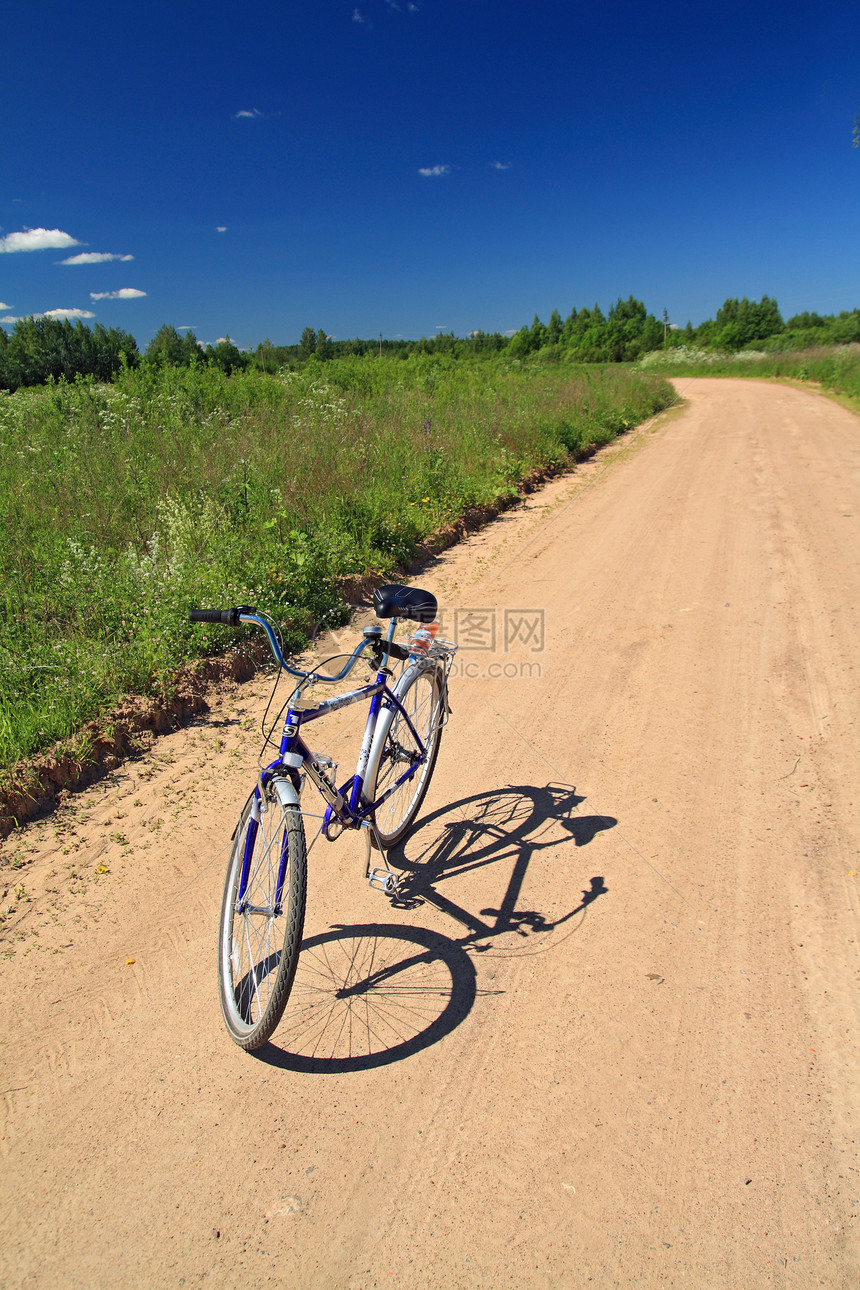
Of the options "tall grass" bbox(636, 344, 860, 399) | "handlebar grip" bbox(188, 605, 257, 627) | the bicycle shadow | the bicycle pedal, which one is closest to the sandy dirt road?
the bicycle shadow

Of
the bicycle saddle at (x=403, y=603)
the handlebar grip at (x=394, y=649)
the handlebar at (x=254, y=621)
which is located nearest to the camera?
the handlebar at (x=254, y=621)

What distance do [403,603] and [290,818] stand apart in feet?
3.49

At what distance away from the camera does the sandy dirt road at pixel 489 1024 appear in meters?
1.79

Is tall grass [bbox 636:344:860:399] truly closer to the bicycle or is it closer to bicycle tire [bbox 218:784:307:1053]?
the bicycle

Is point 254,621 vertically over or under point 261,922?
over

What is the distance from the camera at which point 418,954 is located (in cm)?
264

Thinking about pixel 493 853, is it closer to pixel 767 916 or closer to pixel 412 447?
pixel 767 916

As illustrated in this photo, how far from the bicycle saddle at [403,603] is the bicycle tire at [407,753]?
318 mm

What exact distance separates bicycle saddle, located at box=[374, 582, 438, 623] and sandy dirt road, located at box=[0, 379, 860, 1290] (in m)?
1.14

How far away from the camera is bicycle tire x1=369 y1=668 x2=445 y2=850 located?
293 centimetres

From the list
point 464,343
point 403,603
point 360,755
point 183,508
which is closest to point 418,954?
point 360,755

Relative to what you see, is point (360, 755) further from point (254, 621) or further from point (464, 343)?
point (464, 343)

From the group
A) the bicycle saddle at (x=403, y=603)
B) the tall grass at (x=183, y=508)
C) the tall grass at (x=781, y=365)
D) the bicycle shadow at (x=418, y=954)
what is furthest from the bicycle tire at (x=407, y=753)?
the tall grass at (x=781, y=365)

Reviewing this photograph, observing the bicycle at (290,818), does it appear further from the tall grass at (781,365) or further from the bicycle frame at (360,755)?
the tall grass at (781,365)
